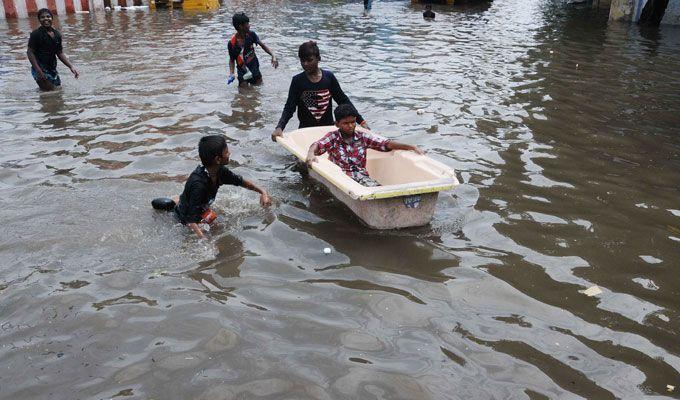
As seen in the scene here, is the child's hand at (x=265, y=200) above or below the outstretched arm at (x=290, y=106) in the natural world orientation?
A: below

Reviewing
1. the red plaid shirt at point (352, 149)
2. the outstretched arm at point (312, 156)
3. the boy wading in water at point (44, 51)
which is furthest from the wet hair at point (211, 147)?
the boy wading in water at point (44, 51)

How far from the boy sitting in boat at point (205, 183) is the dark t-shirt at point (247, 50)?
5.02 meters

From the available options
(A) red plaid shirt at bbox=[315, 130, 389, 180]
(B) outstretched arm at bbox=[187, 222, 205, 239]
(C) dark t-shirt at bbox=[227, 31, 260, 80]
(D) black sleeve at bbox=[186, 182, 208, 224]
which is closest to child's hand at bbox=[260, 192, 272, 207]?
(D) black sleeve at bbox=[186, 182, 208, 224]

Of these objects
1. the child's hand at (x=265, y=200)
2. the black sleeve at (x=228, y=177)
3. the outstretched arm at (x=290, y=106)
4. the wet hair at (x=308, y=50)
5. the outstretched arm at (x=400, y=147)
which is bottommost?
the child's hand at (x=265, y=200)

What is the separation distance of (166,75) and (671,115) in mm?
8682

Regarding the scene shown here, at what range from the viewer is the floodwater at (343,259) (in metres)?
3.32

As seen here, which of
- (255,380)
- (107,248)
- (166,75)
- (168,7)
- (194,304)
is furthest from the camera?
(168,7)

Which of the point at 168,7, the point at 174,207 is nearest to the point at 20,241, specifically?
the point at 174,207

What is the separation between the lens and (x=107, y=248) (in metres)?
4.70

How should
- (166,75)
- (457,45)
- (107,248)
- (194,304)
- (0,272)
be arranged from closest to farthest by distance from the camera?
1. (194,304)
2. (0,272)
3. (107,248)
4. (166,75)
5. (457,45)

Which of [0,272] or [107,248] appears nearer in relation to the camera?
[0,272]

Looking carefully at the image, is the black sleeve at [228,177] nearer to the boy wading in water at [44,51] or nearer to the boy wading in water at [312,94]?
the boy wading in water at [312,94]

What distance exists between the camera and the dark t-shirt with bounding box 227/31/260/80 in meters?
9.52

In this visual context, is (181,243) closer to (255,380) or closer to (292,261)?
(292,261)
